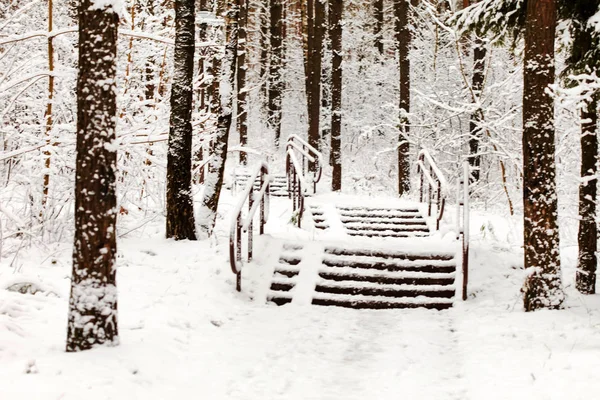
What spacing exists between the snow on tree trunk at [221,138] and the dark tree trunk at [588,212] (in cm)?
560

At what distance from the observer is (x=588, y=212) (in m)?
7.50

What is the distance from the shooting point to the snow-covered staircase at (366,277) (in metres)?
7.83

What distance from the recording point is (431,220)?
1125cm

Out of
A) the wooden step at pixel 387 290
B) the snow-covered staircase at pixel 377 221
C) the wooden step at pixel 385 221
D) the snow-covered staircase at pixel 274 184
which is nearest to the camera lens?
the wooden step at pixel 387 290

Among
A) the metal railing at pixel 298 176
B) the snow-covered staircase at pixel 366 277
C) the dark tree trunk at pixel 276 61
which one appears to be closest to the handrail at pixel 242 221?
the snow-covered staircase at pixel 366 277

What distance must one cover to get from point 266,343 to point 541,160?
3882 mm

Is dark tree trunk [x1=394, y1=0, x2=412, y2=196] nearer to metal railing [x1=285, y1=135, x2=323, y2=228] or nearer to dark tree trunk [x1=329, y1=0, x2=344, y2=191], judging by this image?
dark tree trunk [x1=329, y1=0, x2=344, y2=191]

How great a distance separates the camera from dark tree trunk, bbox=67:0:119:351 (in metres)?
4.57

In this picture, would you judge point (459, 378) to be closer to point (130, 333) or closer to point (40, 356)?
point (130, 333)

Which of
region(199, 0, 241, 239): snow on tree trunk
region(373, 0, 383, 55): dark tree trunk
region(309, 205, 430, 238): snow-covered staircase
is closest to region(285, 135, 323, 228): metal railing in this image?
region(309, 205, 430, 238): snow-covered staircase

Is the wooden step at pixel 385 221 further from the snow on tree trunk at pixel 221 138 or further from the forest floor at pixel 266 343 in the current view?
the snow on tree trunk at pixel 221 138

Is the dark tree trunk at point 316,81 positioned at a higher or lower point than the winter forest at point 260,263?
higher

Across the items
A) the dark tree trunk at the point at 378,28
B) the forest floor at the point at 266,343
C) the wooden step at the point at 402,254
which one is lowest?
the forest floor at the point at 266,343

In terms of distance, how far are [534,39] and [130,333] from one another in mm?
5621
